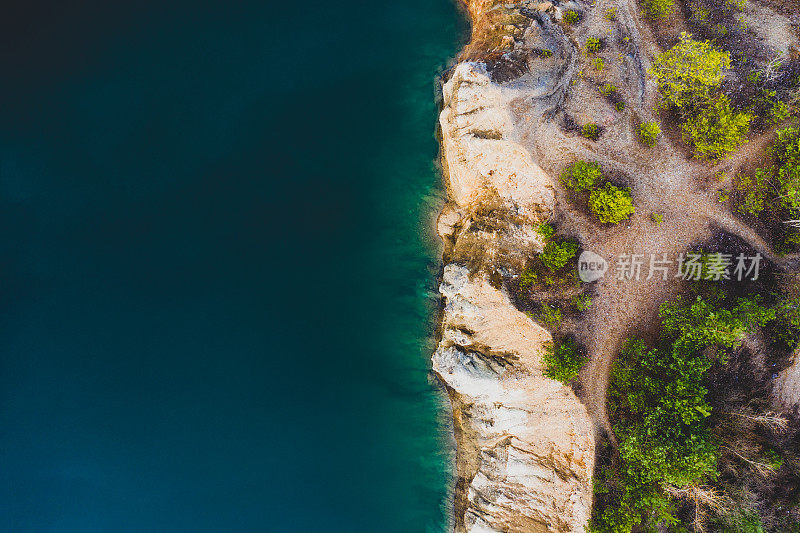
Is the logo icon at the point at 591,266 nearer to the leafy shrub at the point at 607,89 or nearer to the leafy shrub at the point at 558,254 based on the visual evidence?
the leafy shrub at the point at 558,254

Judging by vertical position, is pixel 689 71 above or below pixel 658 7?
below

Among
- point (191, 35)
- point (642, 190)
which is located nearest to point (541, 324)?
point (642, 190)

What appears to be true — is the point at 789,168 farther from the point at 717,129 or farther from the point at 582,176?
the point at 582,176

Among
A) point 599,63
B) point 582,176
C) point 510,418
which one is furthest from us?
point 510,418

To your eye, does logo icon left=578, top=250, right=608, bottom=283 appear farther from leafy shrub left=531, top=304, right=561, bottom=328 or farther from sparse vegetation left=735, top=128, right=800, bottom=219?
sparse vegetation left=735, top=128, right=800, bottom=219

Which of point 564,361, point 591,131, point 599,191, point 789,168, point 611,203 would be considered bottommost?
point 564,361

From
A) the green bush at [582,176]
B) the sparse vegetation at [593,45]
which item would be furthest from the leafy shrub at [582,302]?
the sparse vegetation at [593,45]

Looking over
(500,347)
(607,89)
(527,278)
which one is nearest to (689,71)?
(607,89)

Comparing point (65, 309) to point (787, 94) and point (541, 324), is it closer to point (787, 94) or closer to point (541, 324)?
point (541, 324)
